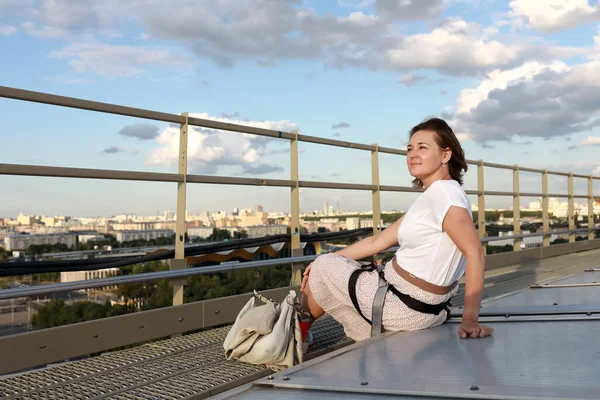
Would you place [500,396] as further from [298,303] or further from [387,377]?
[298,303]

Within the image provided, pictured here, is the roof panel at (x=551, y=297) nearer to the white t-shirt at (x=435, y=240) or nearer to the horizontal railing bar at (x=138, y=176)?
the white t-shirt at (x=435, y=240)

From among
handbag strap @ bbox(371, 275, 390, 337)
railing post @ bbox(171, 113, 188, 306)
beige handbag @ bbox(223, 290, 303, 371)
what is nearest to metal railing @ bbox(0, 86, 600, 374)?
railing post @ bbox(171, 113, 188, 306)

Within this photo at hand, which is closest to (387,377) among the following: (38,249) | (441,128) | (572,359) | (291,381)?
(291,381)

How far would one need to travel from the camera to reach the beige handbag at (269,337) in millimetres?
2324

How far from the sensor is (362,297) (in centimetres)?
236

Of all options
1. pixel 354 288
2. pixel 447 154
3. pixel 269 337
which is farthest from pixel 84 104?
pixel 447 154

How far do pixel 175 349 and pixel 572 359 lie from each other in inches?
70.2

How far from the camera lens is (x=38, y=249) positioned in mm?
3035

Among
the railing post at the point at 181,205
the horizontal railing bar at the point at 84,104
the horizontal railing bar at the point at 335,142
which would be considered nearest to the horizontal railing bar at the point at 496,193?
the horizontal railing bar at the point at 335,142

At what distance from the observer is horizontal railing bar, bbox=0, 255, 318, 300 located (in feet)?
8.75

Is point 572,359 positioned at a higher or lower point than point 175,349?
higher

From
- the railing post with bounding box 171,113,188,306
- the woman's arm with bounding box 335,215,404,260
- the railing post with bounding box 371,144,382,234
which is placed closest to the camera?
the woman's arm with bounding box 335,215,404,260

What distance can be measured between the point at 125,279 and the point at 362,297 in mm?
1348

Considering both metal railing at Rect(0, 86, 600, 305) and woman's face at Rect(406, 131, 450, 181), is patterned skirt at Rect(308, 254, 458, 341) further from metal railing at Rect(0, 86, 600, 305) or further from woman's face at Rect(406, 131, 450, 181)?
metal railing at Rect(0, 86, 600, 305)
